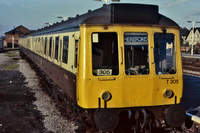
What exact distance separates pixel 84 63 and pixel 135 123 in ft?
6.26

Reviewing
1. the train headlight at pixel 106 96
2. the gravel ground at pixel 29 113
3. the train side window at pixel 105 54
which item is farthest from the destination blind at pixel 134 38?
the gravel ground at pixel 29 113

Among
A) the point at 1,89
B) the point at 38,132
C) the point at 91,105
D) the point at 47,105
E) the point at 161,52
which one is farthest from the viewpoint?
the point at 1,89

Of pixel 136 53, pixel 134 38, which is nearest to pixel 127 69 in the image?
pixel 136 53

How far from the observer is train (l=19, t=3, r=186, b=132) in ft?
19.0

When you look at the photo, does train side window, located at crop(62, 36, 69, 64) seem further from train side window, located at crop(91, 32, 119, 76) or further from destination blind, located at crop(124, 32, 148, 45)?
destination blind, located at crop(124, 32, 148, 45)

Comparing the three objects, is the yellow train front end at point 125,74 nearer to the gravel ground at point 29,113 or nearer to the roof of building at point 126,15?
the roof of building at point 126,15

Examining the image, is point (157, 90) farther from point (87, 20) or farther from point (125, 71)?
point (87, 20)

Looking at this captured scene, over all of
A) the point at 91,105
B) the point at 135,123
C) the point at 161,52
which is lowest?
the point at 135,123

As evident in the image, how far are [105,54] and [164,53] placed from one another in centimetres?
147

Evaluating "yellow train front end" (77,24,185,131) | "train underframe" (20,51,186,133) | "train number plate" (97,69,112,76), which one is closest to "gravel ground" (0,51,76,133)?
"train underframe" (20,51,186,133)

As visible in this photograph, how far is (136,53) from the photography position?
19.7 ft

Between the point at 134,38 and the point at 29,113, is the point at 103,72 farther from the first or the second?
the point at 29,113

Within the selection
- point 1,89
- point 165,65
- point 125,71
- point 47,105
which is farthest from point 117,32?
point 1,89

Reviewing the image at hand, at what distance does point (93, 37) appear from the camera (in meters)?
5.84
